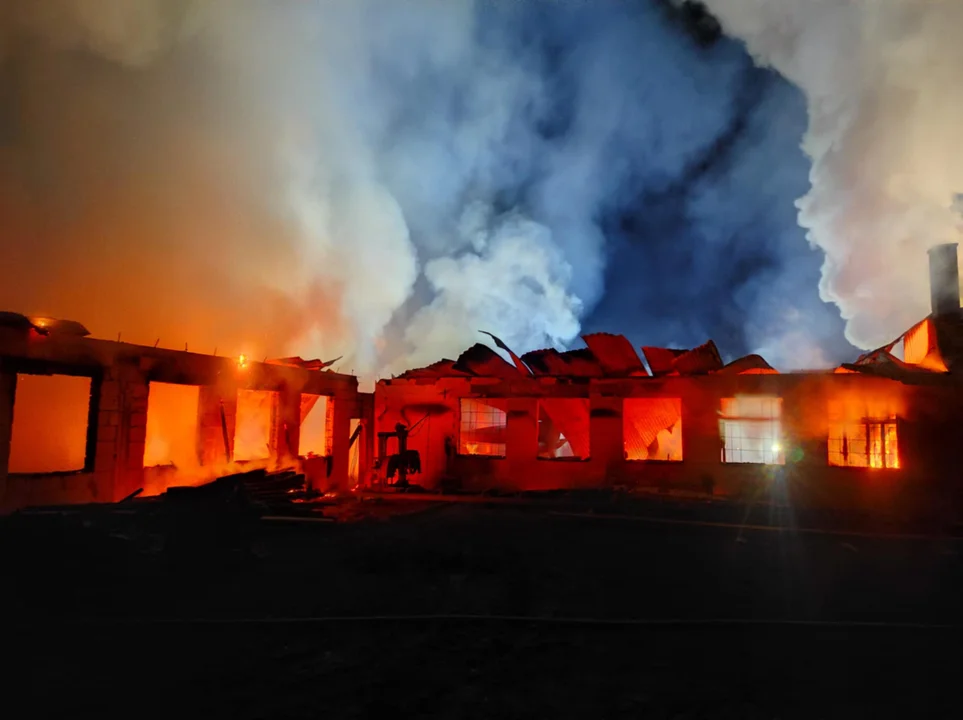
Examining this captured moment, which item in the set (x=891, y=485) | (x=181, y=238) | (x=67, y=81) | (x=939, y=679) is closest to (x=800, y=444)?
(x=891, y=485)

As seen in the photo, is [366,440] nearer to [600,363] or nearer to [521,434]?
[521,434]

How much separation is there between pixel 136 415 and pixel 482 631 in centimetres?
915

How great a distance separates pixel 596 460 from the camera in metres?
15.3

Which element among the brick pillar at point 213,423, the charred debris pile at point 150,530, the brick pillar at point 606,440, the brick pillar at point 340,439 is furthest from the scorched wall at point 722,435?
the charred debris pile at point 150,530

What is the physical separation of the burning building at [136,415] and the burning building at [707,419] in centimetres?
257

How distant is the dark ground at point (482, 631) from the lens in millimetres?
3703

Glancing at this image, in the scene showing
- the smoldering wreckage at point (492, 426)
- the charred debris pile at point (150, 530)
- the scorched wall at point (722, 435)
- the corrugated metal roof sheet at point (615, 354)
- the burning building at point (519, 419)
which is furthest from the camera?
the corrugated metal roof sheet at point (615, 354)

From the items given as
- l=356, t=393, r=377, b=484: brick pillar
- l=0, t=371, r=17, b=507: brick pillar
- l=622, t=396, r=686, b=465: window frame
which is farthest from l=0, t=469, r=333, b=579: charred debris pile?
l=622, t=396, r=686, b=465: window frame

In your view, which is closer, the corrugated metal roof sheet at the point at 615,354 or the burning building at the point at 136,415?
the burning building at the point at 136,415

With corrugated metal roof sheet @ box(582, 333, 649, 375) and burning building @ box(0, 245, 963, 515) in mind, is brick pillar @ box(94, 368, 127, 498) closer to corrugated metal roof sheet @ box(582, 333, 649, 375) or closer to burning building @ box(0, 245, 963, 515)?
burning building @ box(0, 245, 963, 515)

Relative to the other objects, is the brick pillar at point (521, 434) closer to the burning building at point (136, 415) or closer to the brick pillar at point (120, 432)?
the burning building at point (136, 415)

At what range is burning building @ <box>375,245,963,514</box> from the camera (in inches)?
518

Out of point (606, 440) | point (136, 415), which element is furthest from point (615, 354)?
point (136, 415)

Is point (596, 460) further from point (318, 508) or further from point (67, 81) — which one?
point (67, 81)
